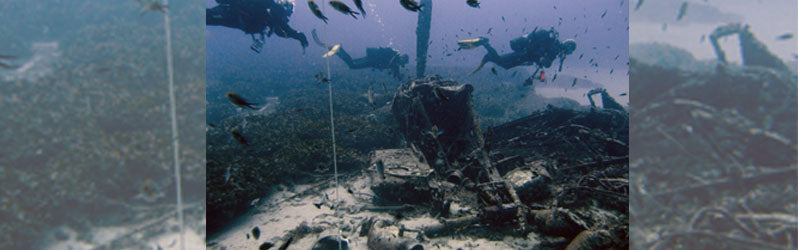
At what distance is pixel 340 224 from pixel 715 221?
13.6 ft

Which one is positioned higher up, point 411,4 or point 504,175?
point 411,4

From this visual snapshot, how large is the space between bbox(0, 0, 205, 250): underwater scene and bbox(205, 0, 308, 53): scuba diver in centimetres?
180

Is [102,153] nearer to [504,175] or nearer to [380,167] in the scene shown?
[380,167]

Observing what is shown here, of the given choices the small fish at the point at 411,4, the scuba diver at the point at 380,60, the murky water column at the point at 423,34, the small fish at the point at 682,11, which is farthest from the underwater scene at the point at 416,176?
the murky water column at the point at 423,34

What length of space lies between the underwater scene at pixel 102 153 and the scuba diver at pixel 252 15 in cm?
180

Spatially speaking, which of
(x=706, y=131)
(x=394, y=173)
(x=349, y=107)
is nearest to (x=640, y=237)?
(x=706, y=131)

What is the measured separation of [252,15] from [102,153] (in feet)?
17.4

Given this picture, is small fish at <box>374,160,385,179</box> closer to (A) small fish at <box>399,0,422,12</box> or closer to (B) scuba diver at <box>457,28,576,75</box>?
(A) small fish at <box>399,0,422,12</box>

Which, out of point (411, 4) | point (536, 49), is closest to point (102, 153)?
point (411, 4)

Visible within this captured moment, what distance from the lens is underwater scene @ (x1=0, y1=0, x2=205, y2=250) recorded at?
14.1 feet

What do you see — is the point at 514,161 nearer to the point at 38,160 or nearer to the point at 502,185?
the point at 502,185

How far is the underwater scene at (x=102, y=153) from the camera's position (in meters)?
4.29

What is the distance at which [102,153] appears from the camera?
5.87 metres

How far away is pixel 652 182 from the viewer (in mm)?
2768
